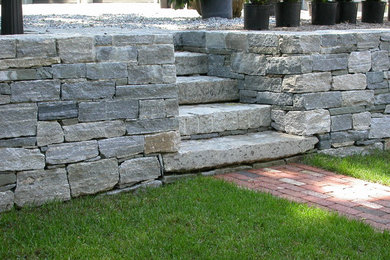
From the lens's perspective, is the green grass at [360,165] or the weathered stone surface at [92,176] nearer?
the weathered stone surface at [92,176]

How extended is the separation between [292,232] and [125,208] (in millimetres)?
1189

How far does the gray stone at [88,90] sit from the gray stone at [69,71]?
58 mm

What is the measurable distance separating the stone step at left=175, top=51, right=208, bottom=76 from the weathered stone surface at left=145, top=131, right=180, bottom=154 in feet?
5.03

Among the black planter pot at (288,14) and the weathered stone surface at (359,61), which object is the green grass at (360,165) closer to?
the weathered stone surface at (359,61)

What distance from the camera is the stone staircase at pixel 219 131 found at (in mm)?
4977

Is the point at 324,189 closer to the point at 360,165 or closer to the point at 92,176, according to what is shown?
the point at 360,165

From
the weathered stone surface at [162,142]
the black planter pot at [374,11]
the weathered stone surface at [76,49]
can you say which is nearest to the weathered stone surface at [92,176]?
the weathered stone surface at [162,142]

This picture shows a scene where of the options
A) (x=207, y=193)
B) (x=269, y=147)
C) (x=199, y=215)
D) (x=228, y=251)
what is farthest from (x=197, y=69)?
(x=228, y=251)

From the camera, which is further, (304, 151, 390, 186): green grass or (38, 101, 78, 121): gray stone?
(304, 151, 390, 186): green grass

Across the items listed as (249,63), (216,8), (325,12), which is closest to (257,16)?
(325,12)

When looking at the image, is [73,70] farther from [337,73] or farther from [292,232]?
[337,73]

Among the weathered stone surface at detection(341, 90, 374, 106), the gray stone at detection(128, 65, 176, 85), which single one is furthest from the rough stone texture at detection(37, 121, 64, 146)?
the weathered stone surface at detection(341, 90, 374, 106)

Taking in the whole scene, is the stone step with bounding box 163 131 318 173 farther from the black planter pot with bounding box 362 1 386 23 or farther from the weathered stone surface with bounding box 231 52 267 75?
the black planter pot with bounding box 362 1 386 23

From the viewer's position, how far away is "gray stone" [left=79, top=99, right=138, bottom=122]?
4410 millimetres
